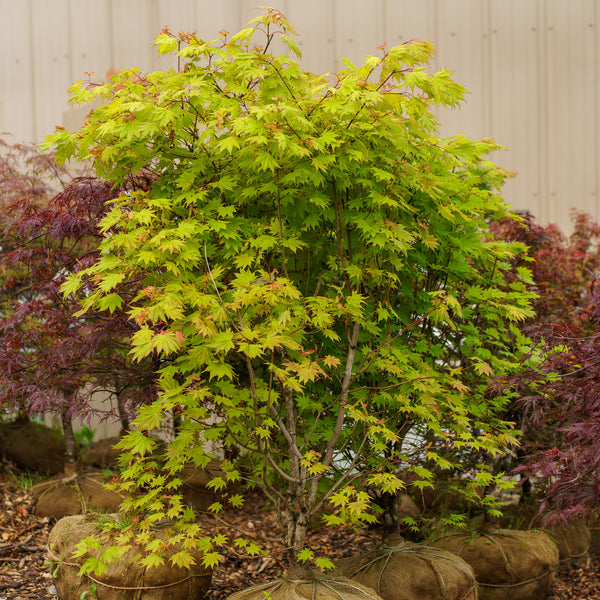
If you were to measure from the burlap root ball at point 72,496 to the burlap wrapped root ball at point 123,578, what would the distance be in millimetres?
1126

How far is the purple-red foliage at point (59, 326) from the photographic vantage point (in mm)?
4551

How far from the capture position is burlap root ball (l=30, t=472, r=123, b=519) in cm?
555

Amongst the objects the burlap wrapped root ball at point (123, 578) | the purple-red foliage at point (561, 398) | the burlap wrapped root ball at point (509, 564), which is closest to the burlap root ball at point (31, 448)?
the burlap wrapped root ball at point (123, 578)

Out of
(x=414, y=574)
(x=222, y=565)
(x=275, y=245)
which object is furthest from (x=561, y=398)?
(x=222, y=565)

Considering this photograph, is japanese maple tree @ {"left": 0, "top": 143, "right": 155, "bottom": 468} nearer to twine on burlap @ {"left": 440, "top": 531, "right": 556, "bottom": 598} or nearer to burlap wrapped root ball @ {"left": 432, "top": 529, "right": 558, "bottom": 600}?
burlap wrapped root ball @ {"left": 432, "top": 529, "right": 558, "bottom": 600}

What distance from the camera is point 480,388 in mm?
4605

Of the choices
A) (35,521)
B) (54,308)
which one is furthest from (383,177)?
(35,521)

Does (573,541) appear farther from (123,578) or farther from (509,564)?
(123,578)

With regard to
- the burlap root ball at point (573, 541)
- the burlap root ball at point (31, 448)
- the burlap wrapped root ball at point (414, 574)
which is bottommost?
the burlap root ball at point (573, 541)

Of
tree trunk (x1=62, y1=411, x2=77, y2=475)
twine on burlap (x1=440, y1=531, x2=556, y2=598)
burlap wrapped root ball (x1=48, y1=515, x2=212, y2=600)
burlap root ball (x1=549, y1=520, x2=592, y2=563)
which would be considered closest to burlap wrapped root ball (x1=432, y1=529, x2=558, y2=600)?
twine on burlap (x1=440, y1=531, x2=556, y2=598)

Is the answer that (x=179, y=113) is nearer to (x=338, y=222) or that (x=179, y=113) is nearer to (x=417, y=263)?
(x=338, y=222)

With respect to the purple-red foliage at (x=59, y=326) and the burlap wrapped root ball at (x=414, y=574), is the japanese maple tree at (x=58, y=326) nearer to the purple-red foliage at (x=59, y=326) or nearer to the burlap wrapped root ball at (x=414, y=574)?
the purple-red foliage at (x=59, y=326)

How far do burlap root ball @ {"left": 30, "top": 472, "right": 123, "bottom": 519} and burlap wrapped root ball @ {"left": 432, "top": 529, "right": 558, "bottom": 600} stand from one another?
2850 millimetres

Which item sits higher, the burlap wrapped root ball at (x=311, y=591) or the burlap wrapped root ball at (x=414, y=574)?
the burlap wrapped root ball at (x=311, y=591)
